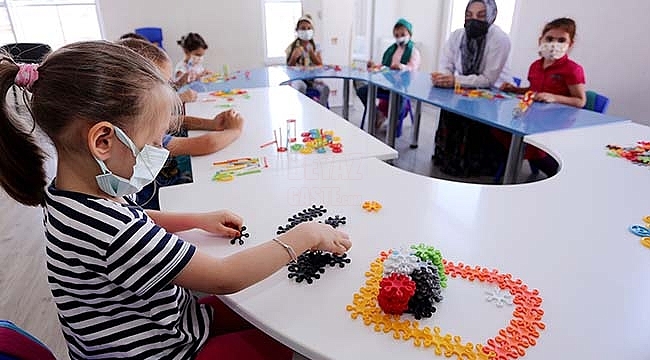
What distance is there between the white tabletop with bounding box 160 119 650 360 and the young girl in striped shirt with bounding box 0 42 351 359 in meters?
0.14

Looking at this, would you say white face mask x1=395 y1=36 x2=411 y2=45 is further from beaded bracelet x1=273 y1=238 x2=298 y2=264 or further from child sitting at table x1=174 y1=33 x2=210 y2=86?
beaded bracelet x1=273 y1=238 x2=298 y2=264

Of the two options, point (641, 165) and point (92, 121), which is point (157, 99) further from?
point (641, 165)

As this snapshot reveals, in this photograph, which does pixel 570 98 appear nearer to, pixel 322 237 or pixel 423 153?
pixel 423 153

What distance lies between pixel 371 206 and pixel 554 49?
79.2 inches

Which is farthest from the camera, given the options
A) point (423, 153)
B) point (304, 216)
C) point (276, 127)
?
point (423, 153)

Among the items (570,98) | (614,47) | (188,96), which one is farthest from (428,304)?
(614,47)

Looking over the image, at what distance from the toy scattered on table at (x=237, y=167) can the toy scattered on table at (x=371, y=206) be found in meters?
0.44

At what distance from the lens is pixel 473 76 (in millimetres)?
2965

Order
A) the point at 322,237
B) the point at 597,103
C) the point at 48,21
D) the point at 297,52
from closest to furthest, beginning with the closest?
the point at 322,237 → the point at 597,103 → the point at 297,52 → the point at 48,21

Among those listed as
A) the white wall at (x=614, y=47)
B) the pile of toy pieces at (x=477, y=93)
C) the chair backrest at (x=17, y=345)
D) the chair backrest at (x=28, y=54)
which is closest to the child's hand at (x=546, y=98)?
the pile of toy pieces at (x=477, y=93)

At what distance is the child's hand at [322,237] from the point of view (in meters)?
0.91

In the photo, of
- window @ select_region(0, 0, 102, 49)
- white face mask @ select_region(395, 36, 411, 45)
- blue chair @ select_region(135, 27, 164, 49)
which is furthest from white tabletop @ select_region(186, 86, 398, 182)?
window @ select_region(0, 0, 102, 49)

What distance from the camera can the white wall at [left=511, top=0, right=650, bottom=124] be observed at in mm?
2967

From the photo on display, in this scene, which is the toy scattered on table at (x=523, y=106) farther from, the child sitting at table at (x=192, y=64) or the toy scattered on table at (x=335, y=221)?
the child sitting at table at (x=192, y=64)
